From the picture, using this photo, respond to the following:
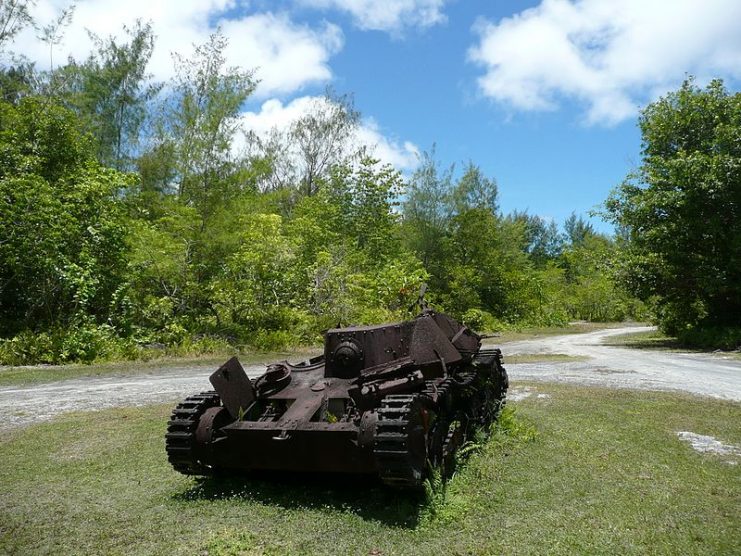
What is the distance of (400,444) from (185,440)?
2.14m

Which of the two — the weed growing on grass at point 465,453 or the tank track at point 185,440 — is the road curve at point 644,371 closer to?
the weed growing on grass at point 465,453

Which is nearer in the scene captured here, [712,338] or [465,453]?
[465,453]

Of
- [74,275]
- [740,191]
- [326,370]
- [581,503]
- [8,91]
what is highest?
[8,91]

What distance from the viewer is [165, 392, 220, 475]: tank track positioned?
5535mm

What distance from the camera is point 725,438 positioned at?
7.50m

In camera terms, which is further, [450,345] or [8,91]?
[8,91]

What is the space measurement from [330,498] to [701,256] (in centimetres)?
2112

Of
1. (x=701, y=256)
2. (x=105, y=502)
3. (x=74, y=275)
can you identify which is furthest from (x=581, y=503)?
(x=701, y=256)

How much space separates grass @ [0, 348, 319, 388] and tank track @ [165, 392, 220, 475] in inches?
355

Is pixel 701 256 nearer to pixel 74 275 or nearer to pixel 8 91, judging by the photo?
pixel 74 275

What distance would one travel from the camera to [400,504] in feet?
16.9

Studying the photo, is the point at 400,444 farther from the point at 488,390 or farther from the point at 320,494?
the point at 488,390

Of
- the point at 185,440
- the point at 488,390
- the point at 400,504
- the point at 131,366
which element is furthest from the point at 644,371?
the point at 131,366

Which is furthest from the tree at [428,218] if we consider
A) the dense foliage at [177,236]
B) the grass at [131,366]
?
the grass at [131,366]
